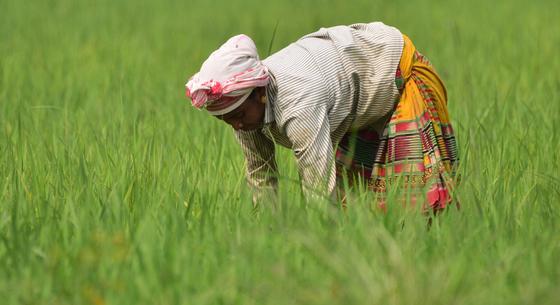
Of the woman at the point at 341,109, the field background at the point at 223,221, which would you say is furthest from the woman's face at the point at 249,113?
the field background at the point at 223,221

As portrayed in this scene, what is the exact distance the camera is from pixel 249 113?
2643mm

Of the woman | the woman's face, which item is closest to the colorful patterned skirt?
the woman

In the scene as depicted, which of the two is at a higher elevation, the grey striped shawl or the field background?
the grey striped shawl

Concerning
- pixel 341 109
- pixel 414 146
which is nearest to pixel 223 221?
pixel 341 109

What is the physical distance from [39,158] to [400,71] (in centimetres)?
120

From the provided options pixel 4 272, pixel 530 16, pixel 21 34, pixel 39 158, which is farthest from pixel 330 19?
pixel 4 272

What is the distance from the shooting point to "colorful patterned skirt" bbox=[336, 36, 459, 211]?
108 inches

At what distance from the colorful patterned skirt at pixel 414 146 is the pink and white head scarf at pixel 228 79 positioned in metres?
0.37

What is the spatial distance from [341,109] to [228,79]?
33 cm

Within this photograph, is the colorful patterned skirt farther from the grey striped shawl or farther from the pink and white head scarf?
the pink and white head scarf

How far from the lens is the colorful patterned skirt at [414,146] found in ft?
8.98

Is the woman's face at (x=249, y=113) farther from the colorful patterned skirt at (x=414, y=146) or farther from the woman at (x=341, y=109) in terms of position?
the colorful patterned skirt at (x=414, y=146)

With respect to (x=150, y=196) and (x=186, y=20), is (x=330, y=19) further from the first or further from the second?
(x=150, y=196)

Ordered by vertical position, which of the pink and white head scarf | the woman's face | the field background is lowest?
the field background
